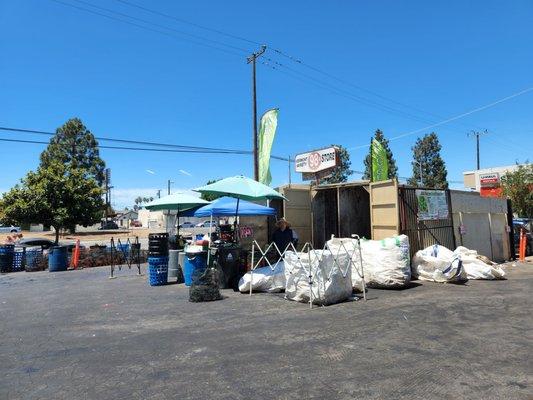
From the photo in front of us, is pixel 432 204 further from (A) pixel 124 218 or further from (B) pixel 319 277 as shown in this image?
(A) pixel 124 218

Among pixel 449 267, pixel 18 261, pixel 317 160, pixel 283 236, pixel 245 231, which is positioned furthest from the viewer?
pixel 317 160

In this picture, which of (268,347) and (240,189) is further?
(240,189)

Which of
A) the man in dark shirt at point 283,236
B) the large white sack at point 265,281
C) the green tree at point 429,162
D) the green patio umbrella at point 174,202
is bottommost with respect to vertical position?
the large white sack at point 265,281

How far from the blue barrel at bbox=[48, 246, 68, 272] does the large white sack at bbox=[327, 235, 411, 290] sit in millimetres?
11510

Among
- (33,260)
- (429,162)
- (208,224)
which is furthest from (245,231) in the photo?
(429,162)

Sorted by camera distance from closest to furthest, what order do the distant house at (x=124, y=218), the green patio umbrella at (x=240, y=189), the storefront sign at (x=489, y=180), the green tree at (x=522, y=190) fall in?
the green patio umbrella at (x=240, y=189), the green tree at (x=522, y=190), the storefront sign at (x=489, y=180), the distant house at (x=124, y=218)

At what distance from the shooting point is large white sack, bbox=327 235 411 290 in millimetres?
10961

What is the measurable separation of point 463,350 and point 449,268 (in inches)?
251

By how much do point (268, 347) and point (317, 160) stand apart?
599 inches

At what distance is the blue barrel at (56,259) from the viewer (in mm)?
17406

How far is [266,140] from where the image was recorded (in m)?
21.0

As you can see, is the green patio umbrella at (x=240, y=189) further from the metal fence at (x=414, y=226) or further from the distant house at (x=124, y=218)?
the distant house at (x=124, y=218)

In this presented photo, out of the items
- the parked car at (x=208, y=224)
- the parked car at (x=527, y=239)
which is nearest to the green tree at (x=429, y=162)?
the parked car at (x=208, y=224)

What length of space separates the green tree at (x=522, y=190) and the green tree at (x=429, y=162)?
1094 inches
